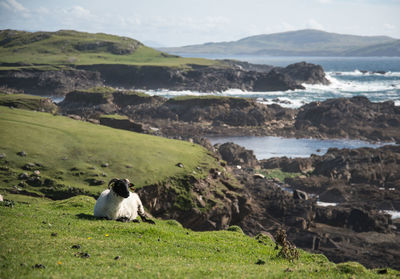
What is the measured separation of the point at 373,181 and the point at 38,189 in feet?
132

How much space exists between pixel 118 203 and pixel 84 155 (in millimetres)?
15800

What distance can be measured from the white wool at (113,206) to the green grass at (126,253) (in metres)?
0.58

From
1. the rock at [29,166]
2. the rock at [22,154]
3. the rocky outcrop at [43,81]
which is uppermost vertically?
the rocky outcrop at [43,81]

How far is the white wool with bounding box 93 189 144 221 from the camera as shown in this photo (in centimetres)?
1775

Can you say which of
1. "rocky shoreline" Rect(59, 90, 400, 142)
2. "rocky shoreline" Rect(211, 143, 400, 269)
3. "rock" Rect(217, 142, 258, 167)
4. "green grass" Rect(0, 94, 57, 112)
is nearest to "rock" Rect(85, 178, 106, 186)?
"rocky shoreline" Rect(211, 143, 400, 269)

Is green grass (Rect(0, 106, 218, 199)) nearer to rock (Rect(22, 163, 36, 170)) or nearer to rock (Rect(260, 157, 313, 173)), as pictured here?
rock (Rect(22, 163, 36, 170))

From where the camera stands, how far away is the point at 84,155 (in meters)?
32.7

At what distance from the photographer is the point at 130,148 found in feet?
116

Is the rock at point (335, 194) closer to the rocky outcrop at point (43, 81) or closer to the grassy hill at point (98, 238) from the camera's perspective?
the grassy hill at point (98, 238)

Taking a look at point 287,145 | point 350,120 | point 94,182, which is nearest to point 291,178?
point 287,145

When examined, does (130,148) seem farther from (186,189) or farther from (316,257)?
(316,257)

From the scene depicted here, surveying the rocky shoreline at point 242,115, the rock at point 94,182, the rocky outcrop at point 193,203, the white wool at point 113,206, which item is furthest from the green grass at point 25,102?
the white wool at point 113,206

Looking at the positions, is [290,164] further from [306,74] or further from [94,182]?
[306,74]

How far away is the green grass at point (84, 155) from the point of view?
2908 cm
